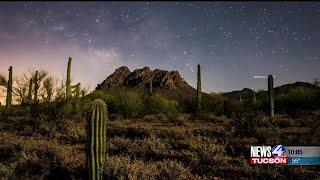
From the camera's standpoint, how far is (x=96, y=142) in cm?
824

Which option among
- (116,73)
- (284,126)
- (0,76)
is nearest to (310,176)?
(284,126)

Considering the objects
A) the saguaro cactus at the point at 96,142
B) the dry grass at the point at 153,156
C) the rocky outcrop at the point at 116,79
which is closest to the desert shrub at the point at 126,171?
the dry grass at the point at 153,156

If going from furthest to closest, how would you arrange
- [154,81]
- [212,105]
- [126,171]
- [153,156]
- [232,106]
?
[154,81] < [232,106] < [212,105] < [153,156] < [126,171]

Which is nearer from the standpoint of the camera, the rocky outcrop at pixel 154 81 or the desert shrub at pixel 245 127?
the desert shrub at pixel 245 127

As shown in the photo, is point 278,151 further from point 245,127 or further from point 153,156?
point 245,127

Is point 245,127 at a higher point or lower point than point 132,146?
higher

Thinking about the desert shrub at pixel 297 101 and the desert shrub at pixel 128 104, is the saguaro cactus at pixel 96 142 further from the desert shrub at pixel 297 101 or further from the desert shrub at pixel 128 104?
the desert shrub at pixel 297 101

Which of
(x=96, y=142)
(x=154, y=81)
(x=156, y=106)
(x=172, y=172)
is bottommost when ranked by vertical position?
(x=172, y=172)

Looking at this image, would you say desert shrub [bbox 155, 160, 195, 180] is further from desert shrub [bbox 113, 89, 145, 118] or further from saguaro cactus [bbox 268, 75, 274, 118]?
desert shrub [bbox 113, 89, 145, 118]

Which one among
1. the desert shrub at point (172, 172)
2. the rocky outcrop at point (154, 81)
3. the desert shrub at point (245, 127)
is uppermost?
the rocky outcrop at point (154, 81)

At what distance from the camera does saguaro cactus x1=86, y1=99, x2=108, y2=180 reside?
320 inches

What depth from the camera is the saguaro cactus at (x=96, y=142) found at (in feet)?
26.7

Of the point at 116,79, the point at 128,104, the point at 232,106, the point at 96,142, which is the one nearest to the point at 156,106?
the point at 128,104

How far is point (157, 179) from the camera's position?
27.2 feet
